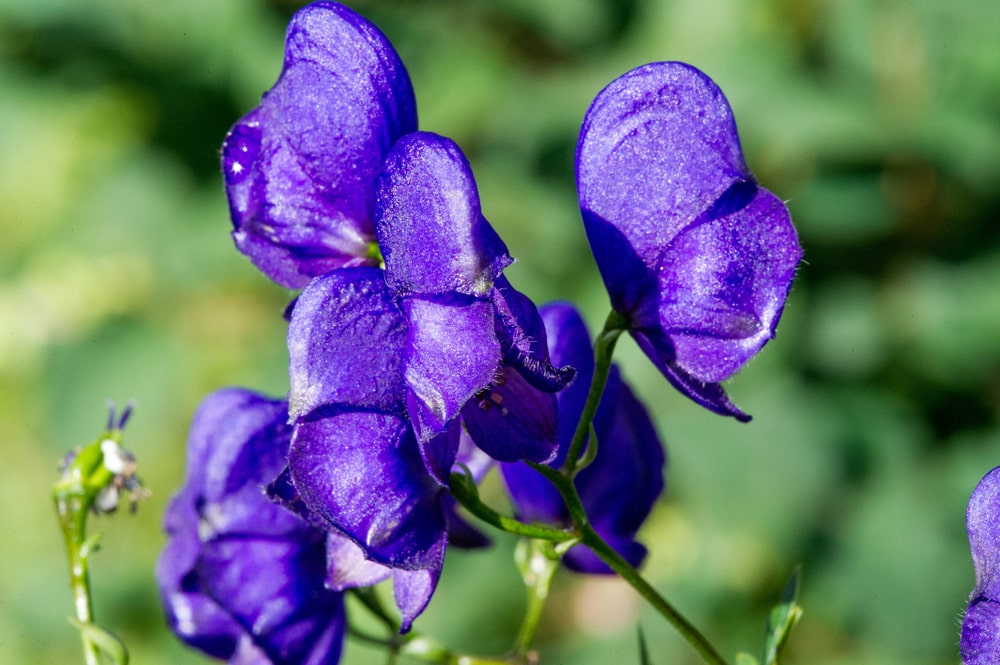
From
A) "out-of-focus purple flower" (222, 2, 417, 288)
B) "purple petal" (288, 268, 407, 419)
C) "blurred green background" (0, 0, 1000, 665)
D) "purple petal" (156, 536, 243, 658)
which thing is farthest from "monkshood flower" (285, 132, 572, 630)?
"blurred green background" (0, 0, 1000, 665)

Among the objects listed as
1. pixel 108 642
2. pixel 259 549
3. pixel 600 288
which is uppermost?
pixel 600 288

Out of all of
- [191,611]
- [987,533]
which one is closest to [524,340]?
[987,533]

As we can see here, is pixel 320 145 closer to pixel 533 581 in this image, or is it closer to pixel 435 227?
pixel 435 227

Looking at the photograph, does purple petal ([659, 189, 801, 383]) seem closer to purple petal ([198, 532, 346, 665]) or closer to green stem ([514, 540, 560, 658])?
green stem ([514, 540, 560, 658])

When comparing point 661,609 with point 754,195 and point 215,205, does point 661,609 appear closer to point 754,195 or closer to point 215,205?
point 754,195

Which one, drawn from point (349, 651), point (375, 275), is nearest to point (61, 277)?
point (349, 651)

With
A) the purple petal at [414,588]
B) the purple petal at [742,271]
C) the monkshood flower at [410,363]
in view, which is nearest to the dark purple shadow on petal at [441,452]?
the monkshood flower at [410,363]

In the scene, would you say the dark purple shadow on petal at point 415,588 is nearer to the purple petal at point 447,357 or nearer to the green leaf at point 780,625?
the purple petal at point 447,357
